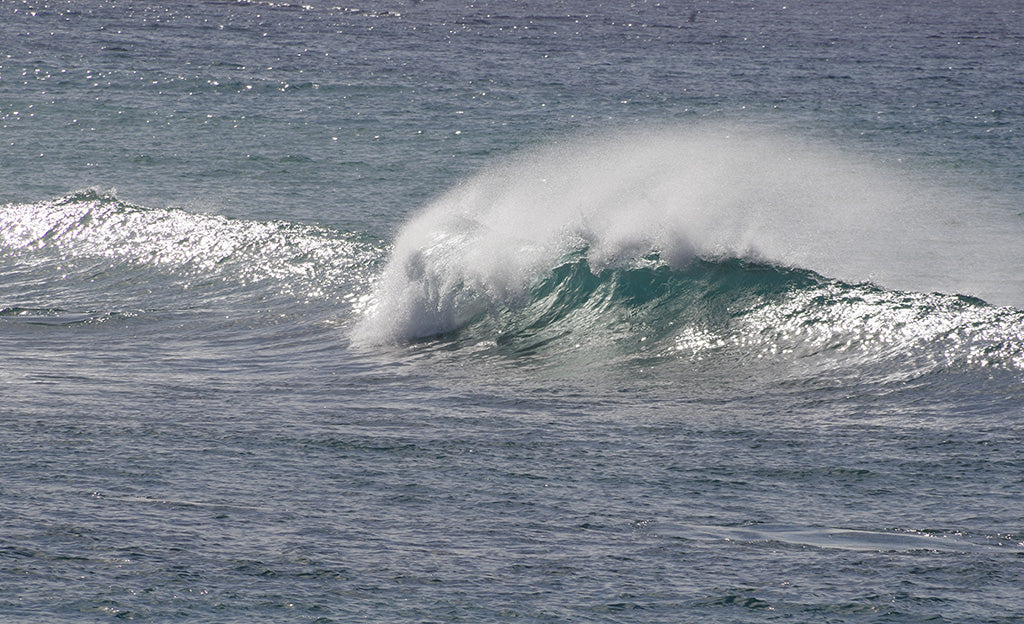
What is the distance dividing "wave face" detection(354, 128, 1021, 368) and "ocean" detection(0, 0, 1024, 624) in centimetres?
4

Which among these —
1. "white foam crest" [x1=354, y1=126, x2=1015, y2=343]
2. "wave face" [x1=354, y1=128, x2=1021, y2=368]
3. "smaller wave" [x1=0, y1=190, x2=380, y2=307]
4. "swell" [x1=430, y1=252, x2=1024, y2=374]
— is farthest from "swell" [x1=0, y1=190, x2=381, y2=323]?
"swell" [x1=430, y1=252, x2=1024, y2=374]

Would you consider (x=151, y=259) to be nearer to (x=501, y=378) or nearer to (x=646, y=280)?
(x=646, y=280)

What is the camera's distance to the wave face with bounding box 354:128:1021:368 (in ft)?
34.7

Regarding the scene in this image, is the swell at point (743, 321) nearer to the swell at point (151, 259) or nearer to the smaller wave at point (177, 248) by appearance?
the swell at point (151, 259)

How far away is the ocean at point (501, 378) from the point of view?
18.9 feet

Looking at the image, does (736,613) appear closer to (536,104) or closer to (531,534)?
(531,534)

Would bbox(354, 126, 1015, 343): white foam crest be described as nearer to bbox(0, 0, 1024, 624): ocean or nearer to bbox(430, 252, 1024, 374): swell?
bbox(0, 0, 1024, 624): ocean

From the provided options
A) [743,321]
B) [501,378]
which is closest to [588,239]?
[743,321]

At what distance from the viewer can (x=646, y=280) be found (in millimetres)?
12016

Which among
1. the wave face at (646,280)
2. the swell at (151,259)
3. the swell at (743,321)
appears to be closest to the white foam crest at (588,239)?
the wave face at (646,280)

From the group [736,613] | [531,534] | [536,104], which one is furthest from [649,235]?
[536,104]

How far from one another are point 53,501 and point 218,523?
924 mm

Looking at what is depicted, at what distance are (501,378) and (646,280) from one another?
101 inches

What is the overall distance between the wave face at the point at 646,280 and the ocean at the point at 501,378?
0.04 m
